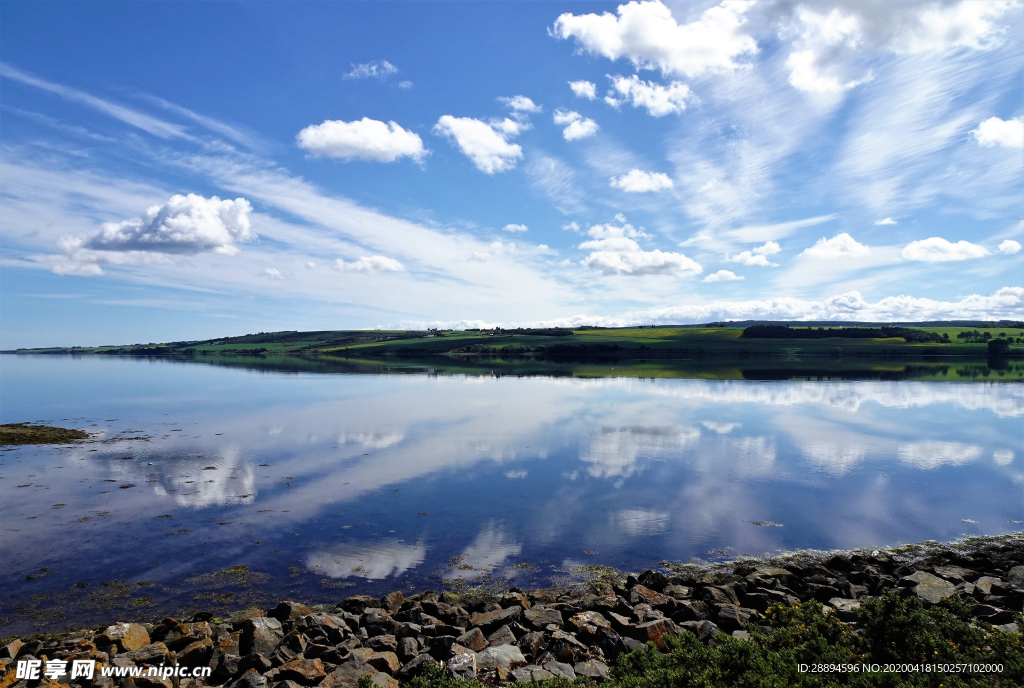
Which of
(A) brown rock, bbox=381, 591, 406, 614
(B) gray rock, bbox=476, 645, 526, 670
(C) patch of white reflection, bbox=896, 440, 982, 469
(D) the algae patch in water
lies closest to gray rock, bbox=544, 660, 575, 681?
(B) gray rock, bbox=476, 645, 526, 670

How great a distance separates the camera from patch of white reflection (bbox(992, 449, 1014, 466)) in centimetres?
2784

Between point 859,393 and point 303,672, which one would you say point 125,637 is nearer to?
point 303,672

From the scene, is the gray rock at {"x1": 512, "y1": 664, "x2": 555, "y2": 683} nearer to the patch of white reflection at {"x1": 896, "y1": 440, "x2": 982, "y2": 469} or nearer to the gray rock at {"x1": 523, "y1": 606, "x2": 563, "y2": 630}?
the gray rock at {"x1": 523, "y1": 606, "x2": 563, "y2": 630}

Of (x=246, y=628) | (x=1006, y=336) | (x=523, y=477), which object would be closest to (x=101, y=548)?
(x=246, y=628)

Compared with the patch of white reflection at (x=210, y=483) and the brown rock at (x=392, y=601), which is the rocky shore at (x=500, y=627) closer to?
the brown rock at (x=392, y=601)

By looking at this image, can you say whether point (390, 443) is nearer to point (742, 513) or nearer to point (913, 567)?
point (742, 513)

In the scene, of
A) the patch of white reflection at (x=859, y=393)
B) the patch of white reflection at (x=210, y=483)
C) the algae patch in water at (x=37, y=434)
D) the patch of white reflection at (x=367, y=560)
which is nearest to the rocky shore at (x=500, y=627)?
the patch of white reflection at (x=367, y=560)

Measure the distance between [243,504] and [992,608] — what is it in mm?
23643

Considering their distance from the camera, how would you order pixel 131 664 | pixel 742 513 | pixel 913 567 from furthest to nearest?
pixel 742 513 < pixel 913 567 < pixel 131 664

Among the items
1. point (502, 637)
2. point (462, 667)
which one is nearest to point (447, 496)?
point (502, 637)

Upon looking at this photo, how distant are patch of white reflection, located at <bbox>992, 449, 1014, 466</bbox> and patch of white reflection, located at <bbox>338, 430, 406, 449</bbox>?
1341 inches

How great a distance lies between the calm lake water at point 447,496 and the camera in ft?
49.9

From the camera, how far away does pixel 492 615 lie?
1173cm

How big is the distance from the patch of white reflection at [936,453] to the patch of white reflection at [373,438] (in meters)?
29.2
